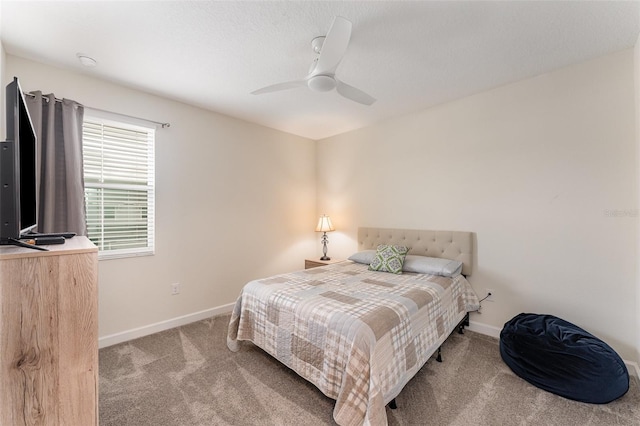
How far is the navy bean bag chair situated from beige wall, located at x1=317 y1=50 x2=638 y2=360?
1.30 feet

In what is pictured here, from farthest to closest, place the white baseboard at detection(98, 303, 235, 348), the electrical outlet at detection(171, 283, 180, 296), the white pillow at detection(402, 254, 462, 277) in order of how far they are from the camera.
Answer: the electrical outlet at detection(171, 283, 180, 296), the white pillow at detection(402, 254, 462, 277), the white baseboard at detection(98, 303, 235, 348)

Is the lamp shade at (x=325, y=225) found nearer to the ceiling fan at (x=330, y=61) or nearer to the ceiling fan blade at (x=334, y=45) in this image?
the ceiling fan at (x=330, y=61)

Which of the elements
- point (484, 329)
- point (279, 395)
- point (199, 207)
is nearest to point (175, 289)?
point (199, 207)

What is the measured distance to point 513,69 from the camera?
241 cm

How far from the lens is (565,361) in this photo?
1849 millimetres

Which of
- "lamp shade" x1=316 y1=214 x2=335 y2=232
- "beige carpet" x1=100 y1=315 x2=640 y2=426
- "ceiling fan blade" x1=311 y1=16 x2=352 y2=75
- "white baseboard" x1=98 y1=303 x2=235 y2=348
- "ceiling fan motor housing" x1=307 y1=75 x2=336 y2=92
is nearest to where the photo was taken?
"ceiling fan blade" x1=311 y1=16 x2=352 y2=75

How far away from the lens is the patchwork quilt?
152cm

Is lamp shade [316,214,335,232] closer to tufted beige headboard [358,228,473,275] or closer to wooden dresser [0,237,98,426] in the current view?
tufted beige headboard [358,228,473,275]

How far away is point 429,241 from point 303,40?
251cm

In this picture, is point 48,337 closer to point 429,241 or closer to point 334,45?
point 334,45

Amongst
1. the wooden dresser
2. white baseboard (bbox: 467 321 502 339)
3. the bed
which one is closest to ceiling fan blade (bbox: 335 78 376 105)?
the bed

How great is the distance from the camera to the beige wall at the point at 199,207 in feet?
8.52

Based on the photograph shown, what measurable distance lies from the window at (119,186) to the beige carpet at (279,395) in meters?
1.07

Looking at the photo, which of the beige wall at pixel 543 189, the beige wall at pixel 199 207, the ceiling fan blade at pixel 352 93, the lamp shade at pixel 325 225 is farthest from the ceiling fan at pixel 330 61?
the lamp shade at pixel 325 225
